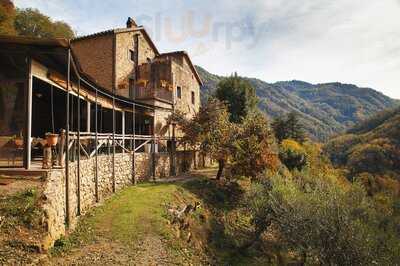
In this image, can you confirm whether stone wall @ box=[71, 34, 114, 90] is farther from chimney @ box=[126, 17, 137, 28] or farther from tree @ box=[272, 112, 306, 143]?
tree @ box=[272, 112, 306, 143]

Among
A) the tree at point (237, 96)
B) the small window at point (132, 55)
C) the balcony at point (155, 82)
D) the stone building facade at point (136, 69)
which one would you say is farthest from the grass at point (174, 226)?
the tree at point (237, 96)

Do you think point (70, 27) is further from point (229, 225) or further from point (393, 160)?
point (393, 160)

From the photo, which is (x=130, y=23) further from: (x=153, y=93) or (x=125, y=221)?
(x=125, y=221)

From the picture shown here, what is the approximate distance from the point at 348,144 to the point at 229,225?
78476 mm

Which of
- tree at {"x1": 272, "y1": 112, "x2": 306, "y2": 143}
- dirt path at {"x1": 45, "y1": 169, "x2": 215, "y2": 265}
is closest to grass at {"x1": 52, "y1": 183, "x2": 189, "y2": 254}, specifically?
dirt path at {"x1": 45, "y1": 169, "x2": 215, "y2": 265}

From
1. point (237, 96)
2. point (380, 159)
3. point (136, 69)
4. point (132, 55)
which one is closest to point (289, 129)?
point (237, 96)

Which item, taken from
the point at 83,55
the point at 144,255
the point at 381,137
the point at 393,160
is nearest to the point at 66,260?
the point at 144,255

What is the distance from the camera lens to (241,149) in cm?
2189

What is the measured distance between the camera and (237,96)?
37.9 metres

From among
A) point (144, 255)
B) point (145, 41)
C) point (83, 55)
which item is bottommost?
point (144, 255)

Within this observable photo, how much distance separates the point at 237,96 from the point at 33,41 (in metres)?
30.7

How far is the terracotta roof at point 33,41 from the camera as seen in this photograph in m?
8.82

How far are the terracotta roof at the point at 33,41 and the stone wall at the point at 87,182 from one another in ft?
13.0

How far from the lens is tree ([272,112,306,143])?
48750mm
